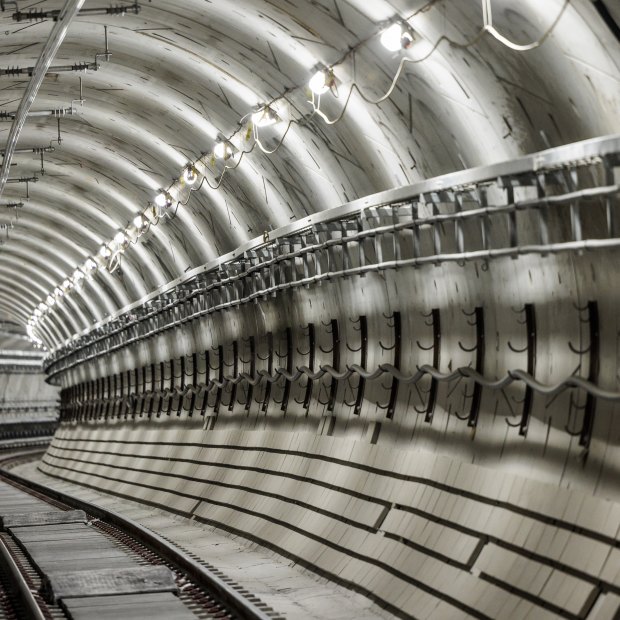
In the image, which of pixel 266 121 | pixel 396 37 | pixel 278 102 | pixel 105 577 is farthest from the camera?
pixel 266 121

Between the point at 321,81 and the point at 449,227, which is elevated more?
the point at 321,81

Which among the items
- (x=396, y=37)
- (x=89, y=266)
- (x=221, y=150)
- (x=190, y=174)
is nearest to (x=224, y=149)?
(x=221, y=150)

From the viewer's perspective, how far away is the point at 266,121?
1461cm

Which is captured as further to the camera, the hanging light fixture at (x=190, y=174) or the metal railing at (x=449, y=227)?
the hanging light fixture at (x=190, y=174)

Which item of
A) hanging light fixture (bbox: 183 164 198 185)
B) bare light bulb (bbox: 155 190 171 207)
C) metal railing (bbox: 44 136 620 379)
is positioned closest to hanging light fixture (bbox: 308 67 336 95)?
metal railing (bbox: 44 136 620 379)

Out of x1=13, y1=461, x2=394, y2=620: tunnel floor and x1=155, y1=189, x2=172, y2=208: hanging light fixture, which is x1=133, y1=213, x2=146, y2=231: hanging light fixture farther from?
x1=13, y1=461, x2=394, y2=620: tunnel floor

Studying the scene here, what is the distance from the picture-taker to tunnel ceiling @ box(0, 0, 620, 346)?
871 cm

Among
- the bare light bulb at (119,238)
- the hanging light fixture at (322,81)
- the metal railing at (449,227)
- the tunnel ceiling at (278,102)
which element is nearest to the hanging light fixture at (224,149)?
the tunnel ceiling at (278,102)

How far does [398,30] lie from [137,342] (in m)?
17.2

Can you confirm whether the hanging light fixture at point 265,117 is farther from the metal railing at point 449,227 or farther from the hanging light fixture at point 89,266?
the hanging light fixture at point 89,266

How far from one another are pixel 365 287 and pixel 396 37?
13.1ft

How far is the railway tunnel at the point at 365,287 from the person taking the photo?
8.38 meters

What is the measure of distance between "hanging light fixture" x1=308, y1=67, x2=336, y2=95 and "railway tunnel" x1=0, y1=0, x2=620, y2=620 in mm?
38

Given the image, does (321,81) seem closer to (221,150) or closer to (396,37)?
(396,37)
